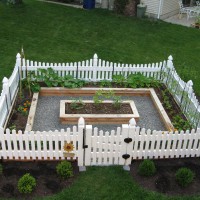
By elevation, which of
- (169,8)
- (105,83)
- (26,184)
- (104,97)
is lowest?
(26,184)

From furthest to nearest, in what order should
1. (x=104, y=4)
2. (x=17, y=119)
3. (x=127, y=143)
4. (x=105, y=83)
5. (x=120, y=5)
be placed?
(x=104, y=4) < (x=120, y=5) < (x=105, y=83) < (x=17, y=119) < (x=127, y=143)

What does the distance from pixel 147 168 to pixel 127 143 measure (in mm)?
693

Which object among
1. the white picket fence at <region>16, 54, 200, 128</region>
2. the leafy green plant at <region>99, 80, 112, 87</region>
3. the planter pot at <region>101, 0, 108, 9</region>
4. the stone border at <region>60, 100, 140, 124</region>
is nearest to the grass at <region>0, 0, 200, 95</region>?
the planter pot at <region>101, 0, 108, 9</region>

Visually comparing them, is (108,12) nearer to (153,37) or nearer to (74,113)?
(153,37)

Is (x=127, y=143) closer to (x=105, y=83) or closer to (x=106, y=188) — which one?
(x=106, y=188)

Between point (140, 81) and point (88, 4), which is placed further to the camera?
point (88, 4)

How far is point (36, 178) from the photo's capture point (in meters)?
7.16

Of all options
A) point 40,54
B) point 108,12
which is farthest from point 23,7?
point 40,54

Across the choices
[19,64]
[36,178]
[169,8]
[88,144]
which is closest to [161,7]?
[169,8]

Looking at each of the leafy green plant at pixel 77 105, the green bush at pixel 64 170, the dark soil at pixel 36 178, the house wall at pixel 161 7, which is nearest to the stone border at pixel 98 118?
the leafy green plant at pixel 77 105

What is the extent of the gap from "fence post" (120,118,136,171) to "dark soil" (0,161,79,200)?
1107 millimetres

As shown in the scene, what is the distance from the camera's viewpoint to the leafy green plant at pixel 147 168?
7266mm

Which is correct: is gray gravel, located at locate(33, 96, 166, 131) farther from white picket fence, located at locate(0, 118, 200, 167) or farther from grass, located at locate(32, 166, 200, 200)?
grass, located at locate(32, 166, 200, 200)

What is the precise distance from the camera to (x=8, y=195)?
673 cm
